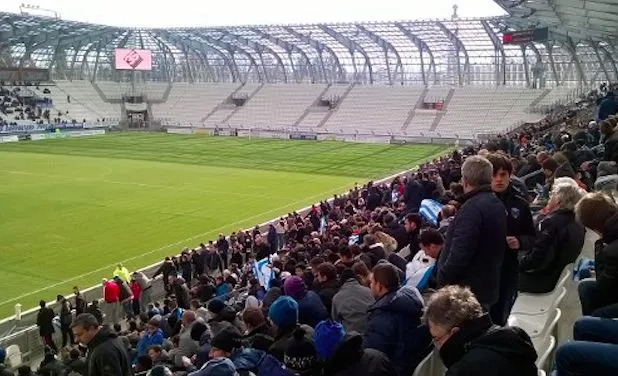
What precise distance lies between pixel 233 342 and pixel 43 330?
34.1 feet

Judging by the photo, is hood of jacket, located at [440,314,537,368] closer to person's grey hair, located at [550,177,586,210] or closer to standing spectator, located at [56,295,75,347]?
person's grey hair, located at [550,177,586,210]

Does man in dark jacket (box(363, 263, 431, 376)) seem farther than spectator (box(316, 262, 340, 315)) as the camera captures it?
No

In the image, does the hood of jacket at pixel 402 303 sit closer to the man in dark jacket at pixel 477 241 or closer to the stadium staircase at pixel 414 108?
the man in dark jacket at pixel 477 241

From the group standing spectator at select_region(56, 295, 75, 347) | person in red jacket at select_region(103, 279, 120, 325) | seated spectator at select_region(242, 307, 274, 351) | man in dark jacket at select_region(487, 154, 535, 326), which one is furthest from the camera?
person in red jacket at select_region(103, 279, 120, 325)

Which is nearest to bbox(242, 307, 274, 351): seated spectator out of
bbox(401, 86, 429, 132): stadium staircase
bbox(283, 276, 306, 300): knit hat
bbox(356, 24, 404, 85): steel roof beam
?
bbox(283, 276, 306, 300): knit hat

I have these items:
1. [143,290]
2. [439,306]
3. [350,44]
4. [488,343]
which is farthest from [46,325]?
[350,44]

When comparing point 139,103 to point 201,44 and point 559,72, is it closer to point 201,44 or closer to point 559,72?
point 201,44

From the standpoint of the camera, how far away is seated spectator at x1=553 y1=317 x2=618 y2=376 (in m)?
3.57

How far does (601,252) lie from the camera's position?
14.1ft

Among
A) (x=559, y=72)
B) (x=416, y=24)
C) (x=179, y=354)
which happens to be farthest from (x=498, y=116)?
(x=179, y=354)

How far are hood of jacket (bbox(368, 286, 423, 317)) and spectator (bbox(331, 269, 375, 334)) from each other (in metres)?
0.85

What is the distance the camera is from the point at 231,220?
28.7m

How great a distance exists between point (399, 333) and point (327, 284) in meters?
2.11

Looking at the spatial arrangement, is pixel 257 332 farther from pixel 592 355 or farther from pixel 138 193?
pixel 138 193
